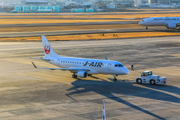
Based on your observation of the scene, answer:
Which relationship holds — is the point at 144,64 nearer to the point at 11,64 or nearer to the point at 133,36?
the point at 11,64

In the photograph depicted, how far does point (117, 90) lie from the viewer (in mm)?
46375

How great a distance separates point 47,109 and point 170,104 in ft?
51.5

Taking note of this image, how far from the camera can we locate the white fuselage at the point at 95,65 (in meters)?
50.6

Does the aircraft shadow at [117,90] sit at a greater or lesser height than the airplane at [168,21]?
lesser

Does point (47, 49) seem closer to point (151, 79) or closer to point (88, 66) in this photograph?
point (88, 66)

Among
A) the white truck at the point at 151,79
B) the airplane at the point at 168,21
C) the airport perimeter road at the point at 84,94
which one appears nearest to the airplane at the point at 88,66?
the airport perimeter road at the point at 84,94

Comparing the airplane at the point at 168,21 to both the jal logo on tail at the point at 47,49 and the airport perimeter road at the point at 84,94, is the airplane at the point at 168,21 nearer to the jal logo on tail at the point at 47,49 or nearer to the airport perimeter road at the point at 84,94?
the airport perimeter road at the point at 84,94

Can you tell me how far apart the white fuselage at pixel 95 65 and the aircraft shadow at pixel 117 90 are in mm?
2055

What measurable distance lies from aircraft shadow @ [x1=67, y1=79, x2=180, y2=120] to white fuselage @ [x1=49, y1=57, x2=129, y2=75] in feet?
6.74

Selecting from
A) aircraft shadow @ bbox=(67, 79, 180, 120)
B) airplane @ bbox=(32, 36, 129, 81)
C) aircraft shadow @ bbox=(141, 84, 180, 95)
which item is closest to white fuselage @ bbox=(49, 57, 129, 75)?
airplane @ bbox=(32, 36, 129, 81)

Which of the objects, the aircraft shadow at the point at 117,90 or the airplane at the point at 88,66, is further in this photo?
the airplane at the point at 88,66

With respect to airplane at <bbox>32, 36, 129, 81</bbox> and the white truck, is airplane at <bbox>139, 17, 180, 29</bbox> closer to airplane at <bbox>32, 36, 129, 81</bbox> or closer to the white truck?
airplane at <bbox>32, 36, 129, 81</bbox>

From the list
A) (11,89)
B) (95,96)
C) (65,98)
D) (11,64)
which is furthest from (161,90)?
(11,64)

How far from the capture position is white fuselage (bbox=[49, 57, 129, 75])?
50.6 metres
